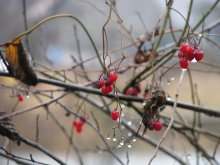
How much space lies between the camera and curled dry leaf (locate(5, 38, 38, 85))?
5.13ft

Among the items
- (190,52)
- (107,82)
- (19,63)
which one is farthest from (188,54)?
(19,63)

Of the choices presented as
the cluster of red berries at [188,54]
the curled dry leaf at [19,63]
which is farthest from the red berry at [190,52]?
the curled dry leaf at [19,63]

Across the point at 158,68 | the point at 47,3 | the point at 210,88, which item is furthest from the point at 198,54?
the point at 210,88

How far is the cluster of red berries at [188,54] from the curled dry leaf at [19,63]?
1.62 ft

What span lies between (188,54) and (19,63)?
56 cm

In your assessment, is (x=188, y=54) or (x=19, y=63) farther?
(x=19, y=63)

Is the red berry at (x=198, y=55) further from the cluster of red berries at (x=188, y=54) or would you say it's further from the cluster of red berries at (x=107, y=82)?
the cluster of red berries at (x=107, y=82)

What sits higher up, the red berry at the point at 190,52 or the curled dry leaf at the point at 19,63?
the red berry at the point at 190,52

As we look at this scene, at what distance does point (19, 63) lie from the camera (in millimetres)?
1650

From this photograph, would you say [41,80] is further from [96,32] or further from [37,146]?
[96,32]

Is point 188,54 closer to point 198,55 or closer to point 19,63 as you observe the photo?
point 198,55

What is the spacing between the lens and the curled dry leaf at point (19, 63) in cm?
156

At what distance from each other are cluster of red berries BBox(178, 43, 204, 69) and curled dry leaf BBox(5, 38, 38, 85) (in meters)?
0.49

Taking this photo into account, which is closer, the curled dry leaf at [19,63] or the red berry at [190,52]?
the red berry at [190,52]
